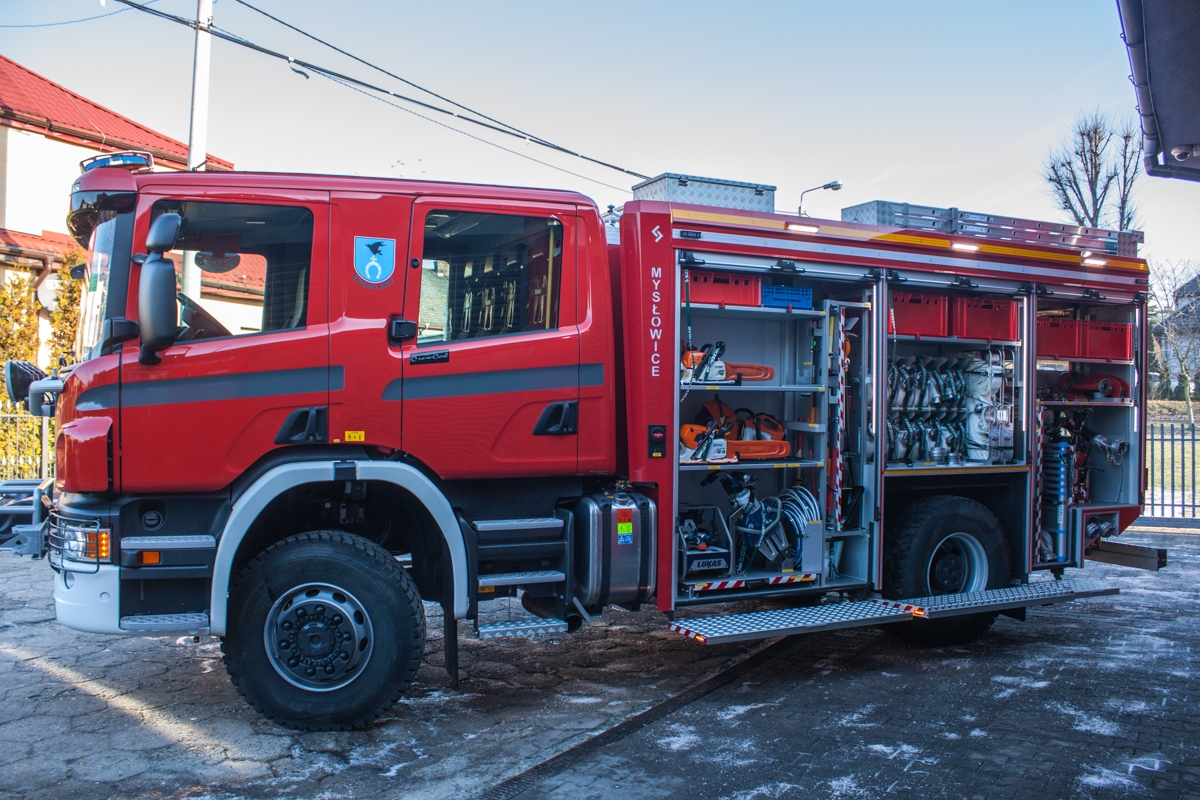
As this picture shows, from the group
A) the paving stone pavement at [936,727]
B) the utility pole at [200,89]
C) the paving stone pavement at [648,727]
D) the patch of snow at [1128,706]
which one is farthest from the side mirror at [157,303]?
the utility pole at [200,89]

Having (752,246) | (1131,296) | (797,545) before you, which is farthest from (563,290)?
(1131,296)

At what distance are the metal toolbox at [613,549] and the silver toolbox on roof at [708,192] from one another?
6.31 ft

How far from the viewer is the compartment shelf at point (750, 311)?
5914 mm

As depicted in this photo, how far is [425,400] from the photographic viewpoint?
5.10m

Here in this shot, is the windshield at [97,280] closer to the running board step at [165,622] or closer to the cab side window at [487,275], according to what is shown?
the running board step at [165,622]

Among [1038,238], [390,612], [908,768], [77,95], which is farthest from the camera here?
[77,95]

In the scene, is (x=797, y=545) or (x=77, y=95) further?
Answer: (x=77, y=95)

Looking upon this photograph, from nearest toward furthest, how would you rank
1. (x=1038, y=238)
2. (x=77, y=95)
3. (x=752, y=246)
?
(x=752, y=246) → (x=1038, y=238) → (x=77, y=95)

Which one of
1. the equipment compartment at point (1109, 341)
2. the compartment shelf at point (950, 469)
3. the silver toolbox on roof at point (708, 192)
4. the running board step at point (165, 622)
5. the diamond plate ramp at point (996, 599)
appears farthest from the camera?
the equipment compartment at point (1109, 341)

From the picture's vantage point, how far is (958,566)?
7035mm

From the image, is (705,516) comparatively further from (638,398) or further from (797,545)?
(638,398)

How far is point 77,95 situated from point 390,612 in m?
18.5

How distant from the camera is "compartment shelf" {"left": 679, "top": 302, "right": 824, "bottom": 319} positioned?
5.91 m

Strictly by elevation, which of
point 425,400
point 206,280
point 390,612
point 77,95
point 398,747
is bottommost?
point 398,747
